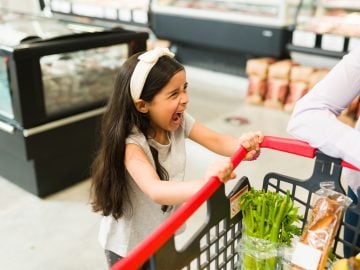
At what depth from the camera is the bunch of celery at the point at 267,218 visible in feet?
3.14

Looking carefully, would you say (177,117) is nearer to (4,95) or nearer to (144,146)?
(144,146)

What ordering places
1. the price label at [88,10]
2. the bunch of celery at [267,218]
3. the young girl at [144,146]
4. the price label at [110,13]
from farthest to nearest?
1. the price label at [88,10]
2. the price label at [110,13]
3. the young girl at [144,146]
4. the bunch of celery at [267,218]

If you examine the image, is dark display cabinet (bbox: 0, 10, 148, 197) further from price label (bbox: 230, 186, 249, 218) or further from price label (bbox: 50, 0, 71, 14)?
price label (bbox: 50, 0, 71, 14)

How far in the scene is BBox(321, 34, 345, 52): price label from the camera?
356 cm

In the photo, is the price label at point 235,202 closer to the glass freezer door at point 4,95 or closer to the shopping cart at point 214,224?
the shopping cart at point 214,224

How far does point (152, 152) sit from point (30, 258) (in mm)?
1208

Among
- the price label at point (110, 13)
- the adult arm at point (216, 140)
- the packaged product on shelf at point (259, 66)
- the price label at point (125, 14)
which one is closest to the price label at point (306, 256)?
the adult arm at point (216, 140)

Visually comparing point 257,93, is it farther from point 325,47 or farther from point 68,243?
point 68,243

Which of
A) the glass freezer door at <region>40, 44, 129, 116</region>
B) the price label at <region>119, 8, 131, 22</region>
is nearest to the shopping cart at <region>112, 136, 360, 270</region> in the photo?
the glass freezer door at <region>40, 44, 129, 116</region>

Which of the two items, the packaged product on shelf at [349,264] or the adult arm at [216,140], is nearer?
the packaged product on shelf at [349,264]

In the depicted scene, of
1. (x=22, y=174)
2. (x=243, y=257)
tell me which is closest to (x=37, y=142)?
(x=22, y=174)

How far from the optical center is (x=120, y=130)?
3.79ft

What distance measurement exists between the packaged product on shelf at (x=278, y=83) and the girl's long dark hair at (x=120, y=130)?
9.62 ft

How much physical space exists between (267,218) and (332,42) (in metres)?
3.07
